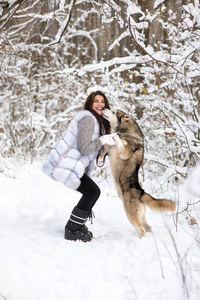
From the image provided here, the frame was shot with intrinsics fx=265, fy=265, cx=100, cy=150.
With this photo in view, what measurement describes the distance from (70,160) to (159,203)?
3.85 ft

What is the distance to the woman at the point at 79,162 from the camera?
307 centimetres

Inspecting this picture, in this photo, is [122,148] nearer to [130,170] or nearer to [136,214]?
[130,170]

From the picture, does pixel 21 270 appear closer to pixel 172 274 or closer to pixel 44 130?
pixel 172 274

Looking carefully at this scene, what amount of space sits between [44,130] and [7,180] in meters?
2.89

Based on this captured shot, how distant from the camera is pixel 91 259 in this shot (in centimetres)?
252

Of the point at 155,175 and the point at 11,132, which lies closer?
the point at 155,175

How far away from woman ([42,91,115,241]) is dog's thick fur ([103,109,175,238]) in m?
0.33

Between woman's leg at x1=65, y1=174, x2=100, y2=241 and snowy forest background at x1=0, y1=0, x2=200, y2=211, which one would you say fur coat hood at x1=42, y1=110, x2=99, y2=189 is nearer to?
woman's leg at x1=65, y1=174, x2=100, y2=241

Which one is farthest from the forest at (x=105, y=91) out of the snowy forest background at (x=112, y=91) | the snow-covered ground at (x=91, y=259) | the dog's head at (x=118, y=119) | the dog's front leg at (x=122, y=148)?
the snow-covered ground at (x=91, y=259)

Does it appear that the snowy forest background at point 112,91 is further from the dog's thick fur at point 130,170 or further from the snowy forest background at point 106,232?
the dog's thick fur at point 130,170

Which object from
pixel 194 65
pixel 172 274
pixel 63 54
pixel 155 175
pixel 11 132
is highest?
pixel 63 54

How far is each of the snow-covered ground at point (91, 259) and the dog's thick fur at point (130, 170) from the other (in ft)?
0.67

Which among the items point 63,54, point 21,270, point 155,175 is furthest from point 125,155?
point 63,54

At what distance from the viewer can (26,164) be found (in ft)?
24.1
